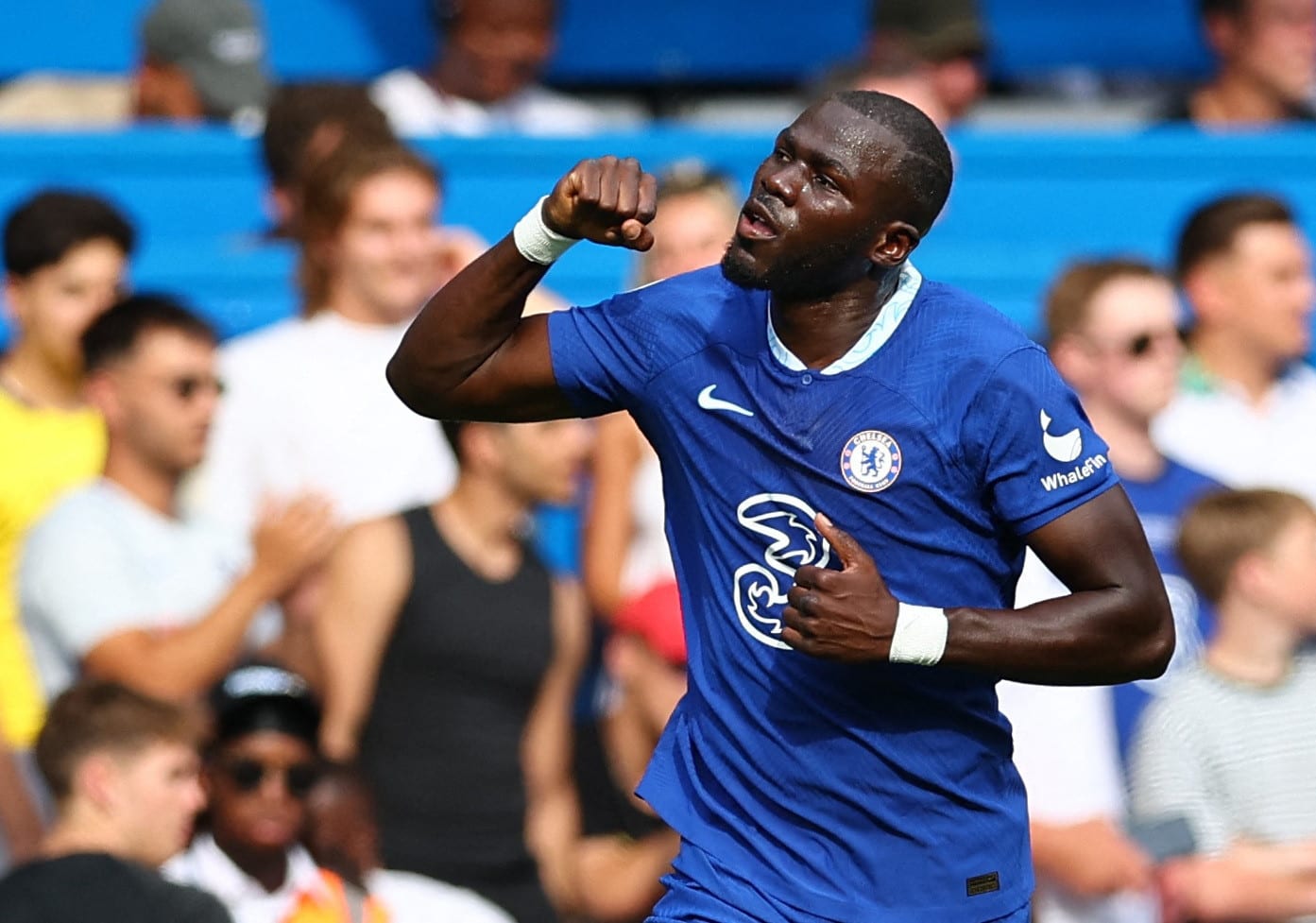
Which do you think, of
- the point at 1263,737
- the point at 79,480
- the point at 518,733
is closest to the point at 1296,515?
the point at 1263,737

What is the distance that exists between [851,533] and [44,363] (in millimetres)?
3155

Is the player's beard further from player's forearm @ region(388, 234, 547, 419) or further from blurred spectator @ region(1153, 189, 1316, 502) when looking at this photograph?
blurred spectator @ region(1153, 189, 1316, 502)

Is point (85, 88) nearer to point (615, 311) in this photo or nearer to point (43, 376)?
point (43, 376)

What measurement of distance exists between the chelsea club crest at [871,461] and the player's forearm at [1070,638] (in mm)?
218

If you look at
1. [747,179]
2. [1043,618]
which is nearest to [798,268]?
[1043,618]

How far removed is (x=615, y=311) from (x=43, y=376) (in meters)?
2.76

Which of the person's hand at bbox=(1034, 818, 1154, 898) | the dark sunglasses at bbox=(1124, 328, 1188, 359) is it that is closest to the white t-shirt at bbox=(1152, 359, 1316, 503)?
the dark sunglasses at bbox=(1124, 328, 1188, 359)

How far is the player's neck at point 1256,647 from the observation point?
5.08m

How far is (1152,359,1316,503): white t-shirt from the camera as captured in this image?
20.0 ft

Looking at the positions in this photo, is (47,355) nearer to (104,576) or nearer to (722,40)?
(104,576)

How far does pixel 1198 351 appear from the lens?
6340mm

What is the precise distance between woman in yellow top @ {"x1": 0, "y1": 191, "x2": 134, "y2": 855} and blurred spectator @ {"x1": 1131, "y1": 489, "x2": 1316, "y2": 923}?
2.69 m

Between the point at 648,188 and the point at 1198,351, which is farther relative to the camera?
the point at 1198,351

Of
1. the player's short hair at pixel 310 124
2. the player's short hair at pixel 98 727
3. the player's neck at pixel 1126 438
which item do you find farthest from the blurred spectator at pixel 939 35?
the player's short hair at pixel 98 727
